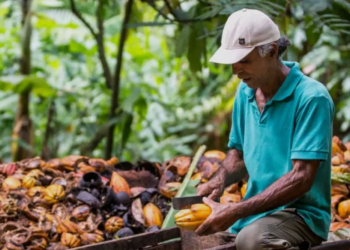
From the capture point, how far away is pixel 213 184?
9.65ft

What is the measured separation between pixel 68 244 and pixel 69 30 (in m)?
5.74

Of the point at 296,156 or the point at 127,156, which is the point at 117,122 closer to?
the point at 127,156

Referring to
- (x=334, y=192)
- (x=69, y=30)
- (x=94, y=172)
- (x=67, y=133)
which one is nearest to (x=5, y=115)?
(x=67, y=133)

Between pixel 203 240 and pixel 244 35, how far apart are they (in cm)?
100

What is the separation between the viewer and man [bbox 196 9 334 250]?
2.50 metres

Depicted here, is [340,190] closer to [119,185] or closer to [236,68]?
[119,185]

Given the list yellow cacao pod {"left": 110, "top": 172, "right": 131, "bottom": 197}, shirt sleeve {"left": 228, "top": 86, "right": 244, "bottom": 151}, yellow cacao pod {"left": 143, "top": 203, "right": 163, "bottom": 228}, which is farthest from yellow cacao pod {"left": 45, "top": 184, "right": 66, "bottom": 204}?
shirt sleeve {"left": 228, "top": 86, "right": 244, "bottom": 151}

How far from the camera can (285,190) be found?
8.16 feet

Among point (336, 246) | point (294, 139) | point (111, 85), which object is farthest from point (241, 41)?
point (111, 85)

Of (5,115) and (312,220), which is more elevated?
(312,220)

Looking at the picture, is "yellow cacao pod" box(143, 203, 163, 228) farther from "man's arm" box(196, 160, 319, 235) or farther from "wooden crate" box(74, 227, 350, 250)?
"man's arm" box(196, 160, 319, 235)

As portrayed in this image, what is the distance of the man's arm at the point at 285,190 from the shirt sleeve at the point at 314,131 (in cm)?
4

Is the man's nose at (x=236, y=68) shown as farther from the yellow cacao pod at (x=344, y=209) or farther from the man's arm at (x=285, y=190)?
the yellow cacao pod at (x=344, y=209)

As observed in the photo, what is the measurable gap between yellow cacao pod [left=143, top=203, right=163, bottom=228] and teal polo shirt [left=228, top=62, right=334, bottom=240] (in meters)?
0.91
